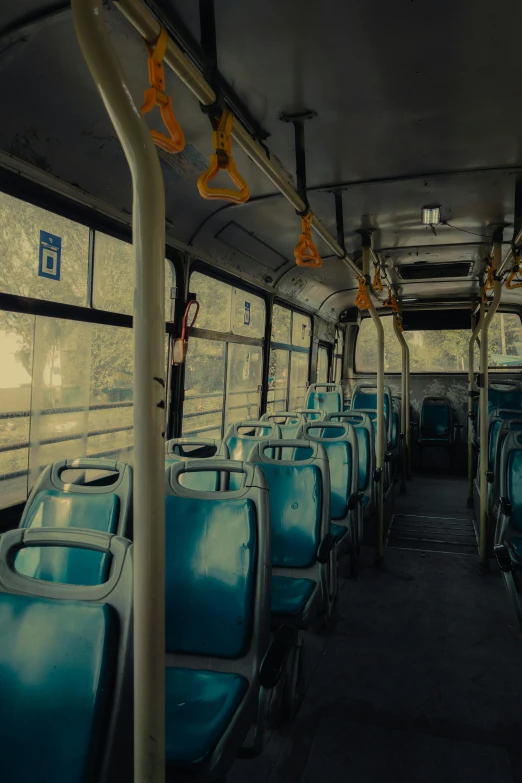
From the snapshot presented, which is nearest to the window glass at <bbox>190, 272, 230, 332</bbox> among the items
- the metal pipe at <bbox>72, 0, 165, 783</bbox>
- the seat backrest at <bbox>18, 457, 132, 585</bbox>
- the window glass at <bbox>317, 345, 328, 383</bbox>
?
the seat backrest at <bbox>18, 457, 132, 585</bbox>

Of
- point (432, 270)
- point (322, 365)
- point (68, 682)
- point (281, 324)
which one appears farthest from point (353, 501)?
point (322, 365)

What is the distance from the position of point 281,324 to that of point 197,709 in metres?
5.29

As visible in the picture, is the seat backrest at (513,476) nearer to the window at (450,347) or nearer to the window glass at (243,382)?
the window glass at (243,382)

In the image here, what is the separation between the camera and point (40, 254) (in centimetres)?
262

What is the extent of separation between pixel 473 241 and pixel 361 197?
6.29 feet

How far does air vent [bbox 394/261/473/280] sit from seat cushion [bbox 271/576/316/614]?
16.2ft

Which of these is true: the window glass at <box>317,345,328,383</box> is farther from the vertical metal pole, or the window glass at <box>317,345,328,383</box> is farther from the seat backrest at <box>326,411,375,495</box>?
the seat backrest at <box>326,411,375,495</box>

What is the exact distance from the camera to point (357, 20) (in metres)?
1.97

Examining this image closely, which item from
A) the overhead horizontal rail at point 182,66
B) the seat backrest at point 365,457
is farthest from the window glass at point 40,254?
the seat backrest at point 365,457

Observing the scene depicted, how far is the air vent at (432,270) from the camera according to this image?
258 inches

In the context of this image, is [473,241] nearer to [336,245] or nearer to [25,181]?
[336,245]

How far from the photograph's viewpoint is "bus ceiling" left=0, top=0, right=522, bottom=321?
6.36 feet

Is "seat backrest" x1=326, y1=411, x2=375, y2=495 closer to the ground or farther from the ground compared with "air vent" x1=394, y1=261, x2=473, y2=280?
closer to the ground

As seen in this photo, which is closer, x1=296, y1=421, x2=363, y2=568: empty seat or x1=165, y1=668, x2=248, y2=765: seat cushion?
x1=165, y1=668, x2=248, y2=765: seat cushion
